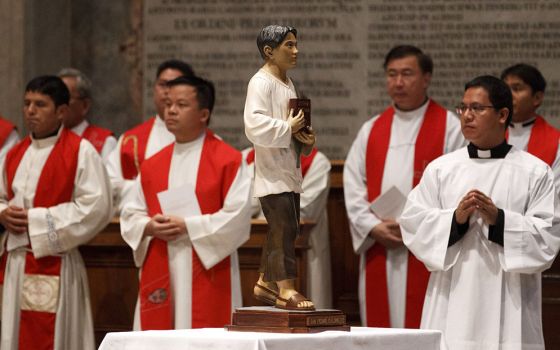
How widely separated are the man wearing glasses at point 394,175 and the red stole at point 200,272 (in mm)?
1087

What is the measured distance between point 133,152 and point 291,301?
158 inches

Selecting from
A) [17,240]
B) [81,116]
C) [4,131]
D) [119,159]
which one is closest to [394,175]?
[119,159]

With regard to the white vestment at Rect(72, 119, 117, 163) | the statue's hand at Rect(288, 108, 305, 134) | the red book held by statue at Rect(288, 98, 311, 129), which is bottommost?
the white vestment at Rect(72, 119, 117, 163)

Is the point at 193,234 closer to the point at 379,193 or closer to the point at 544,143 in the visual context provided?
the point at 379,193

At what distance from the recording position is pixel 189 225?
606 cm

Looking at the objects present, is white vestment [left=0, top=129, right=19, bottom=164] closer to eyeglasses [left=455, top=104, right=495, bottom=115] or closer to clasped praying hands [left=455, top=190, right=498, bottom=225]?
eyeglasses [left=455, top=104, right=495, bottom=115]

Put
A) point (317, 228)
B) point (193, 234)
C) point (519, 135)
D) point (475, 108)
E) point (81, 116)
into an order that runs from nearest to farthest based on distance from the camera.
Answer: point (475, 108), point (193, 234), point (519, 135), point (317, 228), point (81, 116)

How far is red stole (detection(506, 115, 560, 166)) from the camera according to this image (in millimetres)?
6680

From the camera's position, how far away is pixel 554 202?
215 inches

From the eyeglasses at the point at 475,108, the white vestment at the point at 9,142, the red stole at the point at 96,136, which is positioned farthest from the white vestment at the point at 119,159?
the eyeglasses at the point at 475,108

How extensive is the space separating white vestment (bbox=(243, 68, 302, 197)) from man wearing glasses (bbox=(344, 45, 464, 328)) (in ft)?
9.05

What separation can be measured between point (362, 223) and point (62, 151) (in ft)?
6.19

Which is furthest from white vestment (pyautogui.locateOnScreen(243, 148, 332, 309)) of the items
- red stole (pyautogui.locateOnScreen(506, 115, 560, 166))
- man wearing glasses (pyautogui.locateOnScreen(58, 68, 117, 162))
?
red stole (pyautogui.locateOnScreen(506, 115, 560, 166))

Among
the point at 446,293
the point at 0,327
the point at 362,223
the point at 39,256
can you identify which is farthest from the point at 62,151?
the point at 446,293
